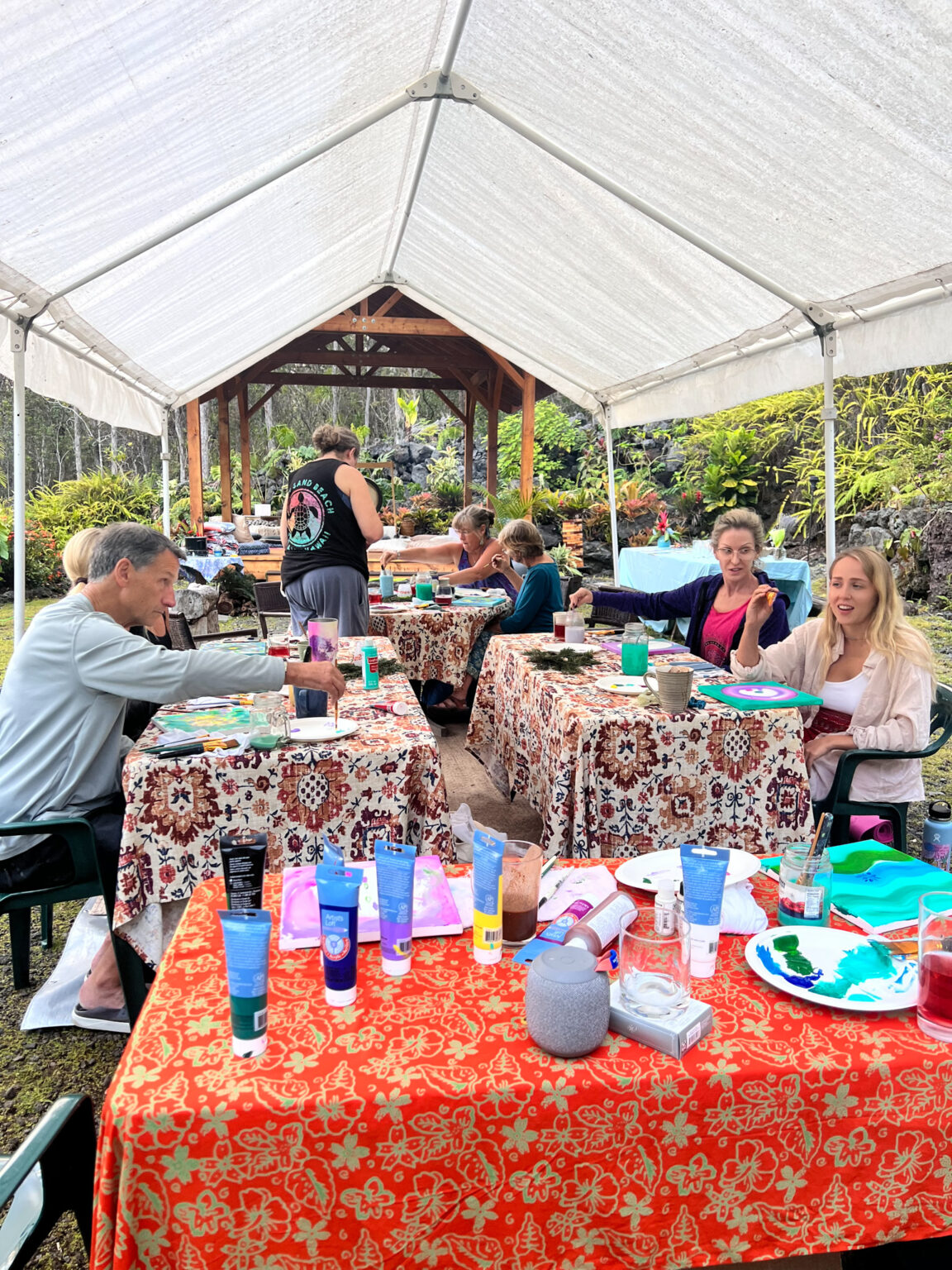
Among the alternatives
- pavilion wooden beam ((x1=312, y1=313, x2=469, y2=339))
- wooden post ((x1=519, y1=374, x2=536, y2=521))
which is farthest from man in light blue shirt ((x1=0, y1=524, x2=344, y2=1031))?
pavilion wooden beam ((x1=312, y1=313, x2=469, y2=339))

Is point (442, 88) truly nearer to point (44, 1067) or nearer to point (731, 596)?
point (731, 596)

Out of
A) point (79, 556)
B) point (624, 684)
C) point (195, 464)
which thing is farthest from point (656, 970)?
point (195, 464)

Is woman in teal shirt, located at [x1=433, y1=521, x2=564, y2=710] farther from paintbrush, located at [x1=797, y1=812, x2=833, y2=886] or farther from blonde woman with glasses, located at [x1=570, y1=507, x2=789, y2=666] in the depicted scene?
paintbrush, located at [x1=797, y1=812, x2=833, y2=886]

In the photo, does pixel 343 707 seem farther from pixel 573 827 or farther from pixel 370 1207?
pixel 370 1207

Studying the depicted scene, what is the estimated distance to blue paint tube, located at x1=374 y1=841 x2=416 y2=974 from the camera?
120 centimetres

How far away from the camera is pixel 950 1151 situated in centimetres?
107

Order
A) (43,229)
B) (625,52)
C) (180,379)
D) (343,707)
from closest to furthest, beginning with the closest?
(343,707), (625,52), (43,229), (180,379)

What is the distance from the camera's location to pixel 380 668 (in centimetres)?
319

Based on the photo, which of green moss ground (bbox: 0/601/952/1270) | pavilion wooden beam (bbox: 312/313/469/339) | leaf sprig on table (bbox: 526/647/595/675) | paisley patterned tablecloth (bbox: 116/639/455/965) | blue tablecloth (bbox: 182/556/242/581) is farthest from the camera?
pavilion wooden beam (bbox: 312/313/469/339)

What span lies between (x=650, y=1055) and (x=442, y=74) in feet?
13.9

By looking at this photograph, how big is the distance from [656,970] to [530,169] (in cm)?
453

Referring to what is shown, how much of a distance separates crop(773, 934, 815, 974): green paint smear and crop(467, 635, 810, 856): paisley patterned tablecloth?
4.46 feet

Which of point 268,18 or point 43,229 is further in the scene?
point 43,229

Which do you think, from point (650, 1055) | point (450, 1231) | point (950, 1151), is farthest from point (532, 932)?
point (950, 1151)
